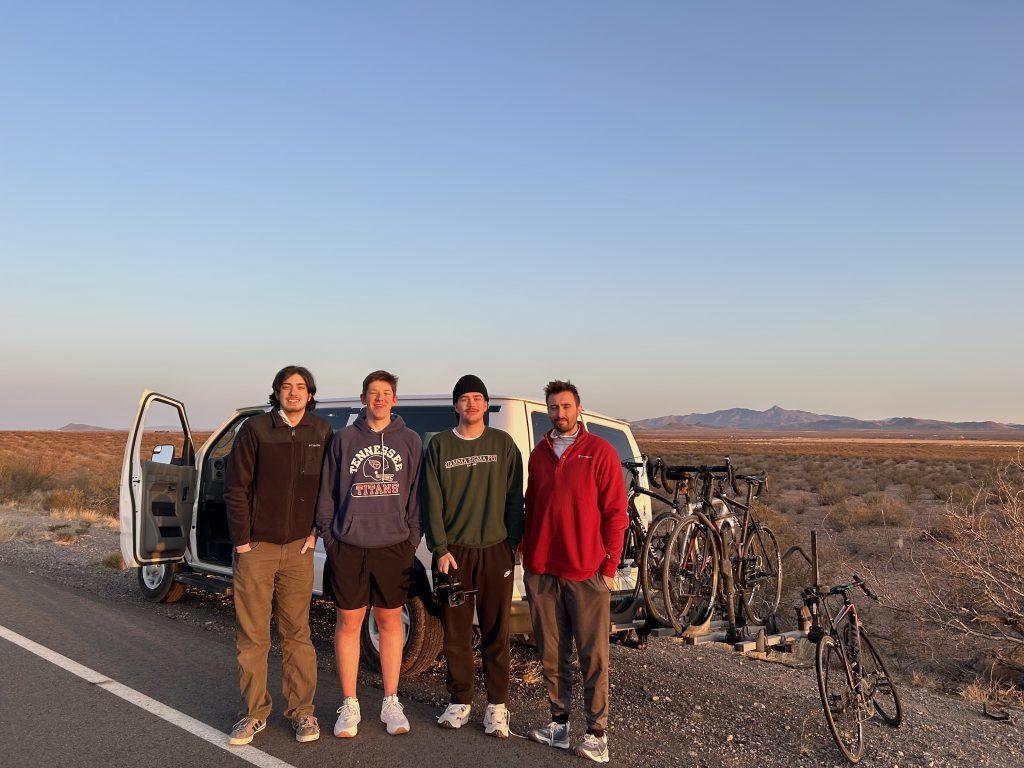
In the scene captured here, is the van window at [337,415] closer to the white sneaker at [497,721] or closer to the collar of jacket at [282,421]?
the collar of jacket at [282,421]

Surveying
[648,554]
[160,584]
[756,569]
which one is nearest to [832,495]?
[756,569]

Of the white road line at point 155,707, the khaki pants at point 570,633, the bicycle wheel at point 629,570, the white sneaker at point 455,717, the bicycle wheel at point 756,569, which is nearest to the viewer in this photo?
the white road line at point 155,707

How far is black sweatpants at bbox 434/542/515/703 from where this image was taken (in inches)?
191

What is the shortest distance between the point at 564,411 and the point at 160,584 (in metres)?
5.53

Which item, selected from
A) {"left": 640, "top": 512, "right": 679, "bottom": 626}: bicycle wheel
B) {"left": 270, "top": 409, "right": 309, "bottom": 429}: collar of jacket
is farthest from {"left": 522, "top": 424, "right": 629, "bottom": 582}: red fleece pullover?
{"left": 270, "top": 409, "right": 309, "bottom": 429}: collar of jacket

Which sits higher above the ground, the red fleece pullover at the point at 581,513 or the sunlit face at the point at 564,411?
the sunlit face at the point at 564,411

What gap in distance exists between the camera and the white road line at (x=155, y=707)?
437cm

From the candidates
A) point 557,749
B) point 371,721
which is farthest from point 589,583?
point 371,721

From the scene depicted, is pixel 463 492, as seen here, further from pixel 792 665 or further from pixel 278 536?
pixel 792 665

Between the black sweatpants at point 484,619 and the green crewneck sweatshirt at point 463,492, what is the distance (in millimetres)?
98

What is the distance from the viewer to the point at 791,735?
5082 millimetres

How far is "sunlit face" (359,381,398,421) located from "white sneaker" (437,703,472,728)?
1.74 metres

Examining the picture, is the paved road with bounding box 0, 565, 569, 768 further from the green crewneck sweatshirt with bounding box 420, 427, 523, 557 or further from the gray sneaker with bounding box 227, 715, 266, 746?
the green crewneck sweatshirt with bounding box 420, 427, 523, 557

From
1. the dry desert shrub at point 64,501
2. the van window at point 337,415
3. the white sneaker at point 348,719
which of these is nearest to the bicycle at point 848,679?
the white sneaker at point 348,719
